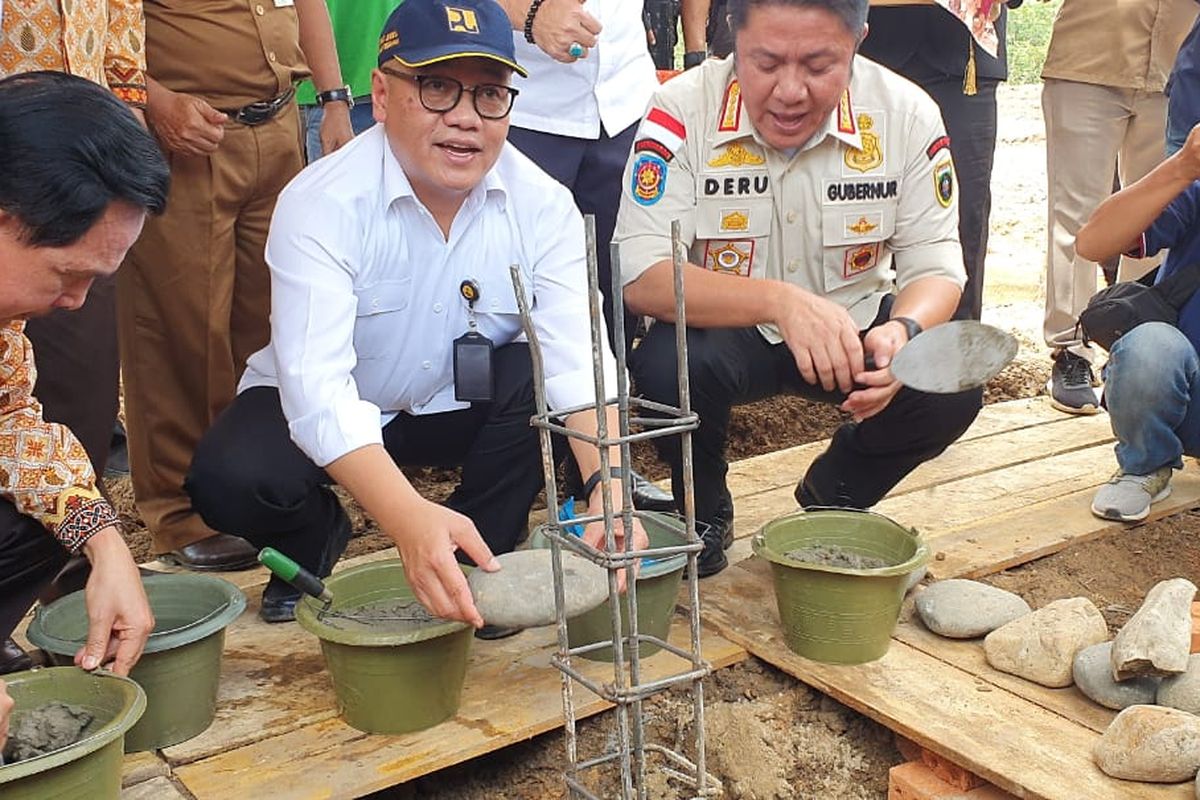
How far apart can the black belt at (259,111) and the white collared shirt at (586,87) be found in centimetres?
56

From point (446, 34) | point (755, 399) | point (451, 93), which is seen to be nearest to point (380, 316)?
point (451, 93)

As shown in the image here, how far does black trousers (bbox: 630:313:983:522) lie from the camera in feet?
9.16

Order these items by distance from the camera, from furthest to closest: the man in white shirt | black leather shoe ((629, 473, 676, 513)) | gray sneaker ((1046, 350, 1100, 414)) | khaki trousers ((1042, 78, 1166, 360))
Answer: khaki trousers ((1042, 78, 1166, 360))
gray sneaker ((1046, 350, 1100, 414))
black leather shoe ((629, 473, 676, 513))
the man in white shirt

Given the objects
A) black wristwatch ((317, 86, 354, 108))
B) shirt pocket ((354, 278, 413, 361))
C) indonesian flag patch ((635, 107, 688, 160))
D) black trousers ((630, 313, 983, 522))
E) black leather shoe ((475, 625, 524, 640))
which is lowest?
black leather shoe ((475, 625, 524, 640))

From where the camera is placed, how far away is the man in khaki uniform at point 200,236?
9.25 feet

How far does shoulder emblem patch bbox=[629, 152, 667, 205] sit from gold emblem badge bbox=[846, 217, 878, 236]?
427 millimetres

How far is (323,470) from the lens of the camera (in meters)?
2.51

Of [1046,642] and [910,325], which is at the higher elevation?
[910,325]

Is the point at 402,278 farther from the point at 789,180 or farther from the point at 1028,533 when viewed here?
the point at 1028,533

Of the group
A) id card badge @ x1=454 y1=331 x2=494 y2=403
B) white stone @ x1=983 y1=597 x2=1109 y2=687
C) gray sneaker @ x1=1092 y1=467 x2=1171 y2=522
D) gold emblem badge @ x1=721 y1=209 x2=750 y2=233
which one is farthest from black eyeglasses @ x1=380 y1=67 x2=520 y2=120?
gray sneaker @ x1=1092 y1=467 x2=1171 y2=522

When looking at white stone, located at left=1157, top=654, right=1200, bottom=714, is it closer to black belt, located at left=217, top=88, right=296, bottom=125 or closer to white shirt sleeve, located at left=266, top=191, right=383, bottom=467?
white shirt sleeve, located at left=266, top=191, right=383, bottom=467

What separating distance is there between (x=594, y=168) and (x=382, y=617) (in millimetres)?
1464

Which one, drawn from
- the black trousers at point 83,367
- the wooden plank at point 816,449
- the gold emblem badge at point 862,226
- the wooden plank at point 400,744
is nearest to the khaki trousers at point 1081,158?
the wooden plank at point 816,449

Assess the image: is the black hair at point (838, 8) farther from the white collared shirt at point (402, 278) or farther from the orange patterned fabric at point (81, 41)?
the orange patterned fabric at point (81, 41)
